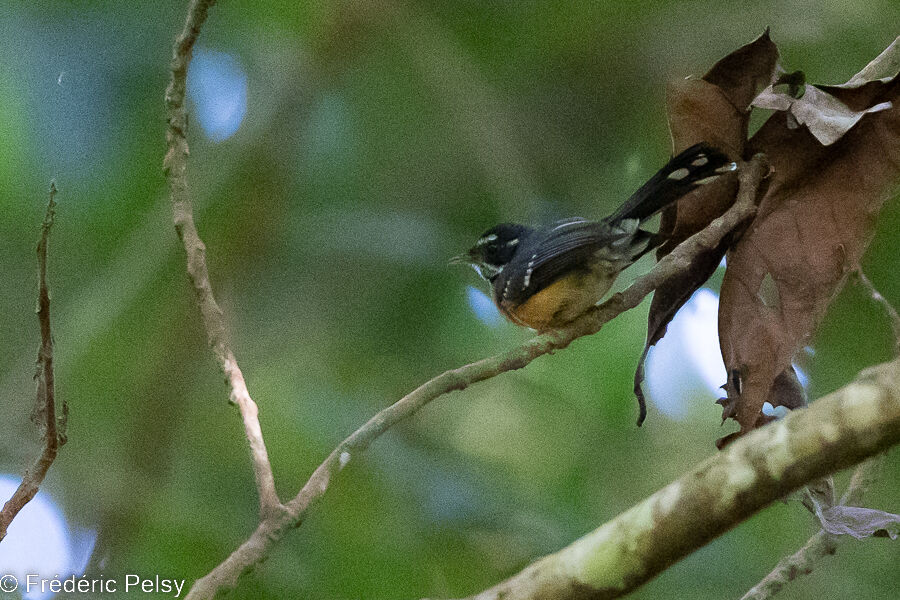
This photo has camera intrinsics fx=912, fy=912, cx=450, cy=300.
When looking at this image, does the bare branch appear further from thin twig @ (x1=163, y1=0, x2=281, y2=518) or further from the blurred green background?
thin twig @ (x1=163, y1=0, x2=281, y2=518)

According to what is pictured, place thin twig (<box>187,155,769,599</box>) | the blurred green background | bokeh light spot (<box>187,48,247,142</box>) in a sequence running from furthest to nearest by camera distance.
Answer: bokeh light spot (<box>187,48,247,142</box>) → the blurred green background → thin twig (<box>187,155,769,599</box>)

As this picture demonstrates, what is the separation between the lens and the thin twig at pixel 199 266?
60.1 inches

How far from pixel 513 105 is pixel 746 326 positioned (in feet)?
4.21

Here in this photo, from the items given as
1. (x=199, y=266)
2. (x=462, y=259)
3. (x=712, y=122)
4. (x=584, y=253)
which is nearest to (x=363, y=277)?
(x=462, y=259)

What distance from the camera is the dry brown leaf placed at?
1.73 metres

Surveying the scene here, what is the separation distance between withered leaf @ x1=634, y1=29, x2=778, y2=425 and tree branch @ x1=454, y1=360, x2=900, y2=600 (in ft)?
2.69

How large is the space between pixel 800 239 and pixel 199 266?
3.80 ft

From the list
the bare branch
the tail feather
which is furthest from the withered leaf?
the bare branch

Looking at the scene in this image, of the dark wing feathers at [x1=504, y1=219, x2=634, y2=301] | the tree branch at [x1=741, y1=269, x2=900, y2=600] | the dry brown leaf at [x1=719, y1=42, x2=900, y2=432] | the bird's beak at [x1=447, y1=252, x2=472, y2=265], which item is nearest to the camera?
the dry brown leaf at [x1=719, y1=42, x2=900, y2=432]

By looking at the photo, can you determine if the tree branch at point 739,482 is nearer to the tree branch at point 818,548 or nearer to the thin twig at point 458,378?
the thin twig at point 458,378

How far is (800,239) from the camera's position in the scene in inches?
70.5

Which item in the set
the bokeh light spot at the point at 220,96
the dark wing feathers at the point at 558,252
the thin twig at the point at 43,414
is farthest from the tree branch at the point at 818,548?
the bokeh light spot at the point at 220,96

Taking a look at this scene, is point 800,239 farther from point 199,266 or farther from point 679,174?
point 199,266

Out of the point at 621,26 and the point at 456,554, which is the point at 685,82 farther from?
the point at 456,554
